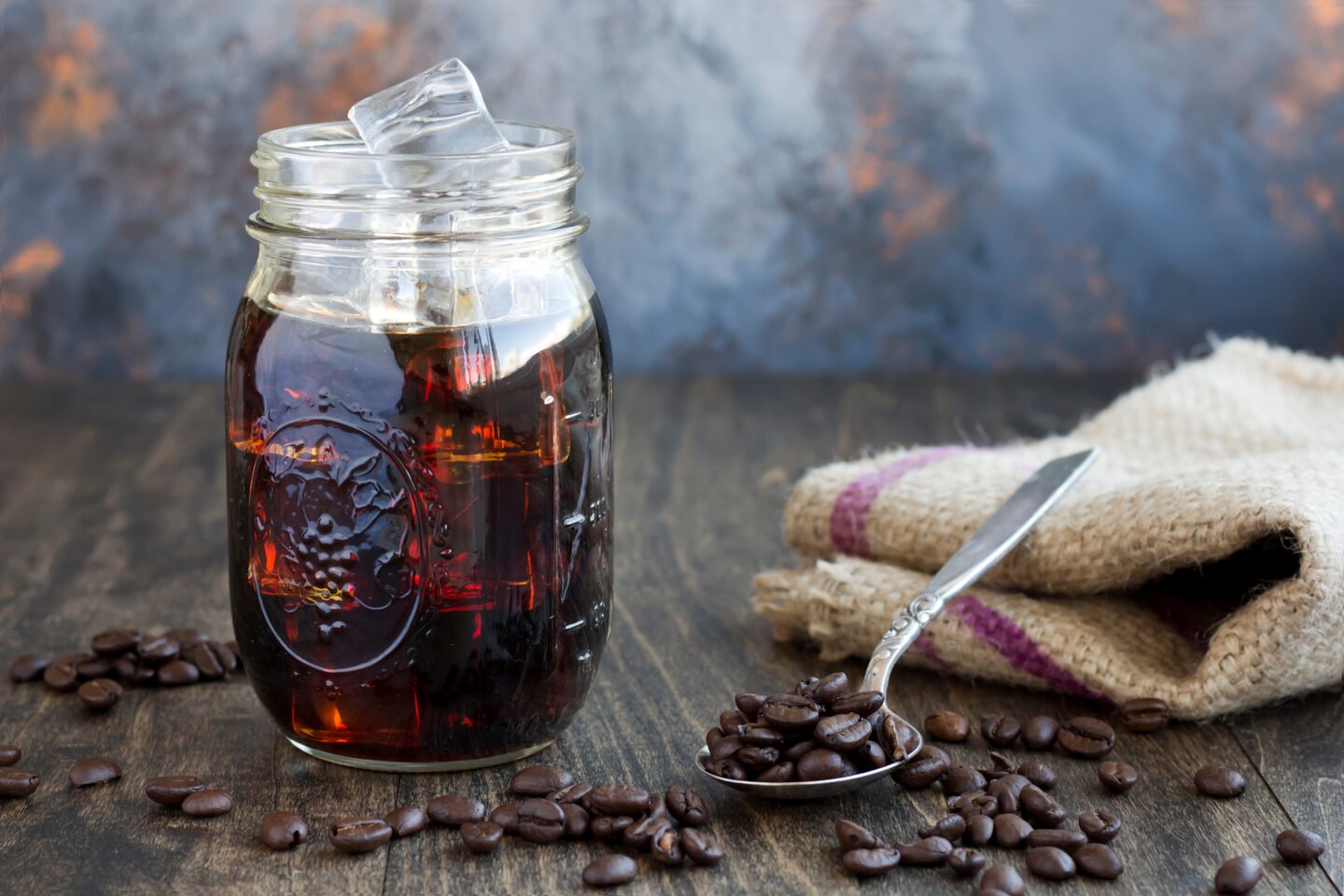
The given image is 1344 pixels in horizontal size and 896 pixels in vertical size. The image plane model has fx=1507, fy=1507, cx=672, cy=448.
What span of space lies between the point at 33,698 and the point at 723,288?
1517 mm

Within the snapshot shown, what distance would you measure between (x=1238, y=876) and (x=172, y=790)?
2.65ft

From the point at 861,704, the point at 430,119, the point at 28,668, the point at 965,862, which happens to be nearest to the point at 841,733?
the point at 861,704

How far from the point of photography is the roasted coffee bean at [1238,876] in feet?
3.52

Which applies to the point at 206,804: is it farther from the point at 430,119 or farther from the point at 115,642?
the point at 430,119

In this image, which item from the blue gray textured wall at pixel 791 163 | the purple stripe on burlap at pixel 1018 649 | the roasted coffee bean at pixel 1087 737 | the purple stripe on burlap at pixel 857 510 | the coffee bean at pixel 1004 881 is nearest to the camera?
the coffee bean at pixel 1004 881

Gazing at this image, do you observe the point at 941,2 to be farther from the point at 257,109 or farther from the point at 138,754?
the point at 138,754

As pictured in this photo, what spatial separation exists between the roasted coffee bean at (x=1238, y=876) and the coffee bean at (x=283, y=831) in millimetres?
677

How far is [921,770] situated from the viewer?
1.22 metres

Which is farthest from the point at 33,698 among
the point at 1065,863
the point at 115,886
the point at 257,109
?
the point at 257,109

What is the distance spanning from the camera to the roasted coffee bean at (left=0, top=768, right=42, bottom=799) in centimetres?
121

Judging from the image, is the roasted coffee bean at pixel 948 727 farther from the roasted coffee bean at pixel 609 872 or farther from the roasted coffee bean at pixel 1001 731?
the roasted coffee bean at pixel 609 872

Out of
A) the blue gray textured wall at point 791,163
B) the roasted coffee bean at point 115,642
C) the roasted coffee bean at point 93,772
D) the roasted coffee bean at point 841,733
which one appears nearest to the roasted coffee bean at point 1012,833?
the roasted coffee bean at point 841,733

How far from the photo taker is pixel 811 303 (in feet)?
8.82

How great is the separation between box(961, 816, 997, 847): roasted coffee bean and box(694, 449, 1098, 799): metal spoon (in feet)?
0.25
